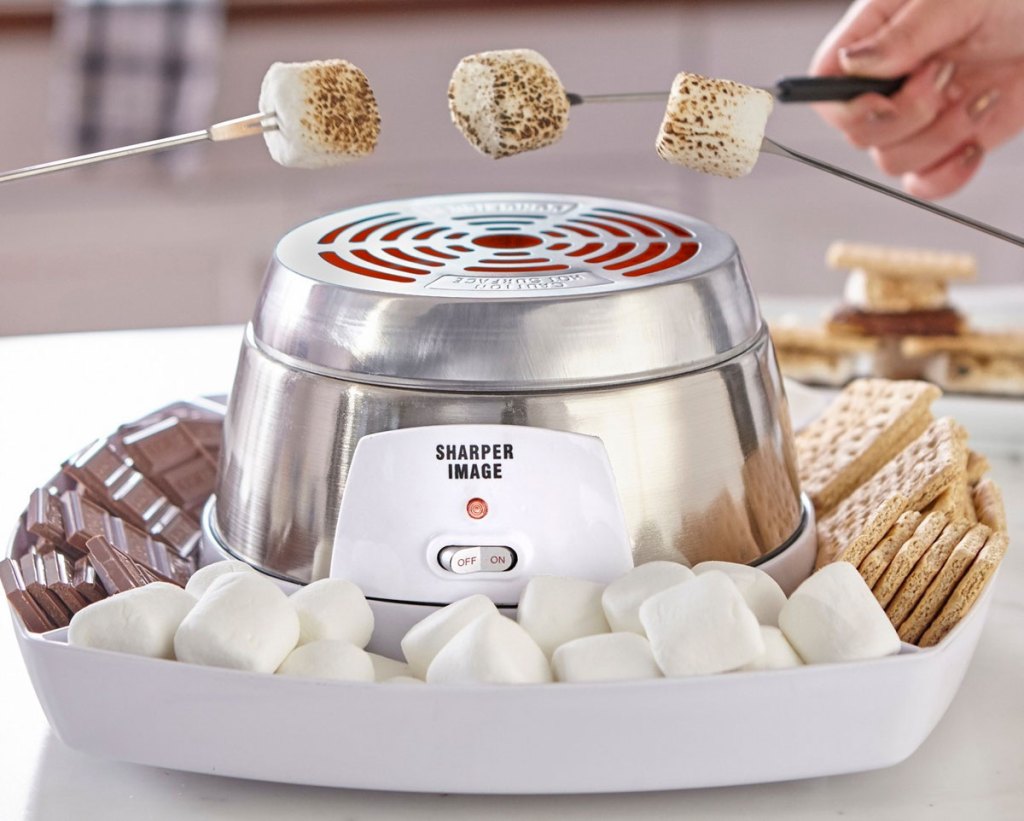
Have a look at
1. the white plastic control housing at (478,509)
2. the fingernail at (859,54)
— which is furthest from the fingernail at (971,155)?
the white plastic control housing at (478,509)

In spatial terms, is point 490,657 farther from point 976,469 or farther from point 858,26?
point 858,26

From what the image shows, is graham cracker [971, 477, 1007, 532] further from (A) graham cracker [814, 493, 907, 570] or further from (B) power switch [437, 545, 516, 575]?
(B) power switch [437, 545, 516, 575]

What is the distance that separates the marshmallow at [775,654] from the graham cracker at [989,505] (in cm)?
28

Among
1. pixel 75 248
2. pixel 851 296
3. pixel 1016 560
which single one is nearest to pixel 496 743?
pixel 1016 560

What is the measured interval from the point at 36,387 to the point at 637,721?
1.20 m

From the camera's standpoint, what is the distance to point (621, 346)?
2.96ft

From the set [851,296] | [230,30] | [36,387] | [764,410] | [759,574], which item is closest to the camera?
[759,574]

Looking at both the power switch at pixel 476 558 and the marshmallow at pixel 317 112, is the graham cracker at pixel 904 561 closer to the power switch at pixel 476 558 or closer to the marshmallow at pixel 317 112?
the power switch at pixel 476 558

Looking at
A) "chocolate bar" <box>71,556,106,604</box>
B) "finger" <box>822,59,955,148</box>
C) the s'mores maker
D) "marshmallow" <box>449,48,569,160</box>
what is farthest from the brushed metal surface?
"finger" <box>822,59,955,148</box>

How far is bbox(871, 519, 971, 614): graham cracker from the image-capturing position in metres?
0.89

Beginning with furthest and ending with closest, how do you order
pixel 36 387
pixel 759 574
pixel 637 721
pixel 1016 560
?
pixel 36 387 → pixel 1016 560 → pixel 759 574 → pixel 637 721

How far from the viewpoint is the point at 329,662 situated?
78cm

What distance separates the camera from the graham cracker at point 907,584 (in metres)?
0.89

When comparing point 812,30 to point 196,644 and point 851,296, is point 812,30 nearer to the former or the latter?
point 851,296
